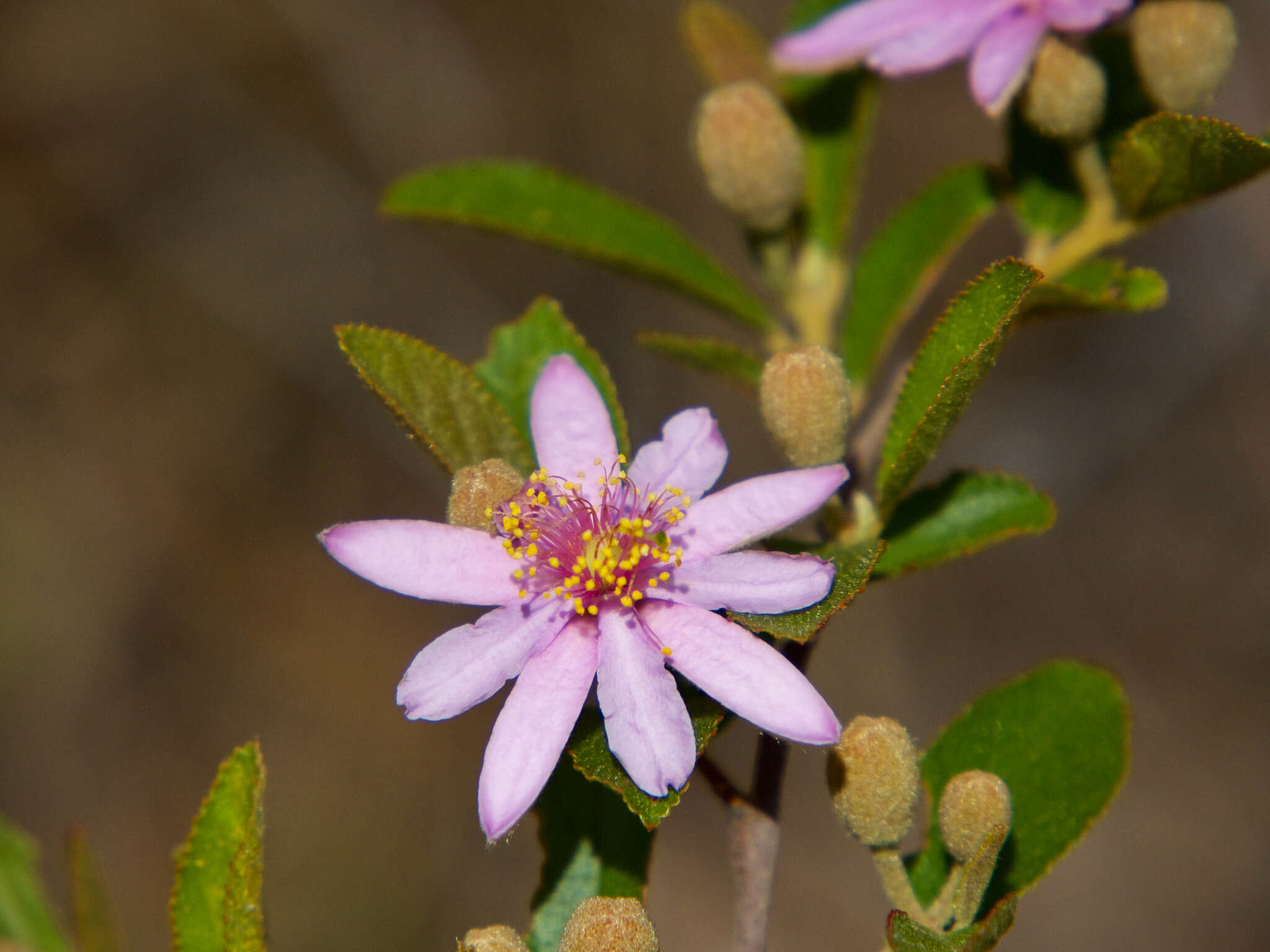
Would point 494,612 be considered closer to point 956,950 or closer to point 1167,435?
point 956,950

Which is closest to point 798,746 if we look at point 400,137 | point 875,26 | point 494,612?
point 494,612

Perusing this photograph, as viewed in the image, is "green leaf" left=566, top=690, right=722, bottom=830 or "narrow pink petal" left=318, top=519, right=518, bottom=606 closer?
"green leaf" left=566, top=690, right=722, bottom=830

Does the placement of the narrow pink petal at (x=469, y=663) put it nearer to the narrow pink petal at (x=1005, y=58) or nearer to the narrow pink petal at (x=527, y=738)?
the narrow pink petal at (x=527, y=738)

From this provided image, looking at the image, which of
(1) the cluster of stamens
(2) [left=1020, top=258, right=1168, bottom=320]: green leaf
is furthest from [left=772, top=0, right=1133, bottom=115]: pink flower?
(1) the cluster of stamens

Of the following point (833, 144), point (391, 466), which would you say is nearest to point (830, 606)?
point (833, 144)

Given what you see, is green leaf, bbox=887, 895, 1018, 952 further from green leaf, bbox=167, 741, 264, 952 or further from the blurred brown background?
the blurred brown background

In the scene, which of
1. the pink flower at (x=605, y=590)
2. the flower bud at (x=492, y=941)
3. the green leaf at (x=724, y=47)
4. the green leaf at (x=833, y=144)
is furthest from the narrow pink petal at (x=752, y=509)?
the green leaf at (x=724, y=47)
